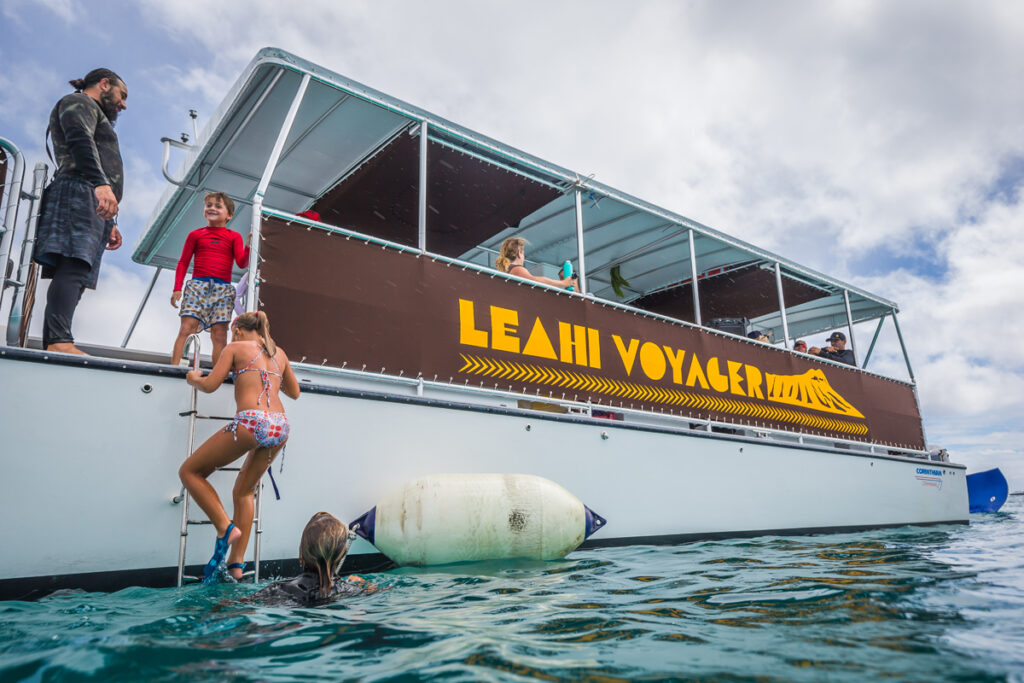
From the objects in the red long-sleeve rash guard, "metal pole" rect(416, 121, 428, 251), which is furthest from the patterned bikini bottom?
"metal pole" rect(416, 121, 428, 251)

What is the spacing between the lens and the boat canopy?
204 inches

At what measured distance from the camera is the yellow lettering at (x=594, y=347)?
588 cm

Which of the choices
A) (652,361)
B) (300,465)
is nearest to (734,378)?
(652,361)

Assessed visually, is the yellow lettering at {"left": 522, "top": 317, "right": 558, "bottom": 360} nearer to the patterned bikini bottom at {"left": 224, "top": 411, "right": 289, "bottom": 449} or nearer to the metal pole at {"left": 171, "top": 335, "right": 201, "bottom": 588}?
the patterned bikini bottom at {"left": 224, "top": 411, "right": 289, "bottom": 449}

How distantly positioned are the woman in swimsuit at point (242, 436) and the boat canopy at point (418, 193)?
111cm

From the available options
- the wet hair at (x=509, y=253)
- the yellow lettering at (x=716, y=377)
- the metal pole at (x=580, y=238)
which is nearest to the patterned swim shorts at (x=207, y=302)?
the wet hair at (x=509, y=253)

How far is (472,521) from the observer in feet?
13.7

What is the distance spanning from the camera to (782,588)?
325 centimetres

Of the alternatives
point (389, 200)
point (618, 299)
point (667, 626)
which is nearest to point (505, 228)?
point (389, 200)

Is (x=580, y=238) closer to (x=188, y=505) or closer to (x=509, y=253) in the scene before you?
(x=509, y=253)

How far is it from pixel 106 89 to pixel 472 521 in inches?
150

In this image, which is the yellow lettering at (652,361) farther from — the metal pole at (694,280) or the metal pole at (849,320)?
the metal pole at (849,320)

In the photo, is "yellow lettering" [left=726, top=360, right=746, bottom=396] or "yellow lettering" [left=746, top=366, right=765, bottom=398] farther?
"yellow lettering" [left=746, top=366, right=765, bottom=398]

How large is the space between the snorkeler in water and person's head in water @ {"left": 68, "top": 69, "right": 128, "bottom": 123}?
3230mm
